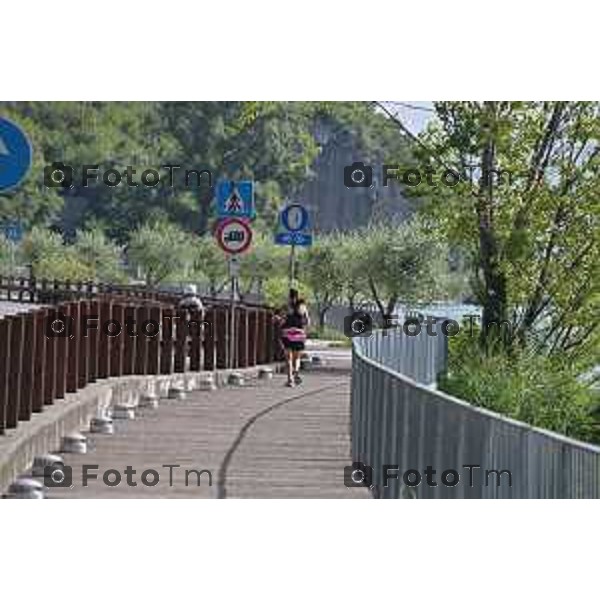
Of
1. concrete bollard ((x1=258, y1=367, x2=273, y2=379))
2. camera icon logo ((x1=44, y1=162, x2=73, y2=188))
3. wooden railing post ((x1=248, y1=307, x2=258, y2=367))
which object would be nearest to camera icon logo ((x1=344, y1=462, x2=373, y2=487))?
camera icon logo ((x1=44, y1=162, x2=73, y2=188))

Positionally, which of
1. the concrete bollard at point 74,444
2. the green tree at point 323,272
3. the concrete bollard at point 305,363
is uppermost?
the green tree at point 323,272

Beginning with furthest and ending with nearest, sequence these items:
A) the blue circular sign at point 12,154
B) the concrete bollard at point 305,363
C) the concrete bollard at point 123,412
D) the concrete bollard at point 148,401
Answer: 1. the concrete bollard at point 305,363
2. the concrete bollard at point 148,401
3. the concrete bollard at point 123,412
4. the blue circular sign at point 12,154

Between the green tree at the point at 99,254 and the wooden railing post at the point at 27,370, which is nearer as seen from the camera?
the green tree at the point at 99,254

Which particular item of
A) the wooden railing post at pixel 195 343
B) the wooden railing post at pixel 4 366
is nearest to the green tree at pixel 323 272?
the wooden railing post at pixel 4 366

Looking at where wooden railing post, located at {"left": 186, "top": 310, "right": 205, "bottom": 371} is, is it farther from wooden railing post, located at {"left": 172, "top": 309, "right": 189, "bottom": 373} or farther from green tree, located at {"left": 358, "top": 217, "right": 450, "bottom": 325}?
→ green tree, located at {"left": 358, "top": 217, "right": 450, "bottom": 325}

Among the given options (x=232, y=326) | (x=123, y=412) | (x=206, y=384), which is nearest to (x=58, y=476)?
(x=123, y=412)

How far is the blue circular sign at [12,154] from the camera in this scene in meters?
14.1

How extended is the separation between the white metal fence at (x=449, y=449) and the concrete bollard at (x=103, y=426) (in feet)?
6.25

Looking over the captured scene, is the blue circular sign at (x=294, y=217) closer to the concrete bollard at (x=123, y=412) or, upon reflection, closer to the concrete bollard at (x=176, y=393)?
the concrete bollard at (x=123, y=412)

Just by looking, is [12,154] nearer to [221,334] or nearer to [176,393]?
[176,393]

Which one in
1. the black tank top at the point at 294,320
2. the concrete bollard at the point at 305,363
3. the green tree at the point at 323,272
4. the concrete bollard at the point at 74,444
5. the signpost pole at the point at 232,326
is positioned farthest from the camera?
the concrete bollard at the point at 305,363

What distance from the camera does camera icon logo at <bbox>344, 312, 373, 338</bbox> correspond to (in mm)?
18438

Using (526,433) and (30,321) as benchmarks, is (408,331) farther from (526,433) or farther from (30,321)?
(526,433)
